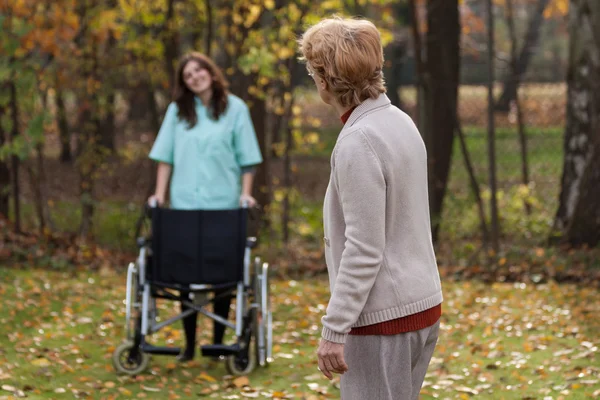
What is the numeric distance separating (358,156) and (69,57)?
27.6 ft

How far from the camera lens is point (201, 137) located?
19.3 feet

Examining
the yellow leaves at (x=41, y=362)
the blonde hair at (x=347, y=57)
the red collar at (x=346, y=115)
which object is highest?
the blonde hair at (x=347, y=57)

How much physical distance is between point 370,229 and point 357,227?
35mm

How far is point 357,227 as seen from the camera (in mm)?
2588

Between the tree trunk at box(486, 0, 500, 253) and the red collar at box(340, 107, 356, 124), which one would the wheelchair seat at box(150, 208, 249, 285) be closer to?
the red collar at box(340, 107, 356, 124)

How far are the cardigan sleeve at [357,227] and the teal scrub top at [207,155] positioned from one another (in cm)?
325

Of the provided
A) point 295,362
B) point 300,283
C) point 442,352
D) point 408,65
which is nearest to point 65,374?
point 295,362

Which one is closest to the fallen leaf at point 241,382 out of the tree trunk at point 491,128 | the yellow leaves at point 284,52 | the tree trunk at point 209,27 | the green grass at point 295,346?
the green grass at point 295,346

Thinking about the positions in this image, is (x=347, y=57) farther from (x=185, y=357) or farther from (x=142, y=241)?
(x=185, y=357)

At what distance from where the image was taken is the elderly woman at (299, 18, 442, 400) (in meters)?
2.59

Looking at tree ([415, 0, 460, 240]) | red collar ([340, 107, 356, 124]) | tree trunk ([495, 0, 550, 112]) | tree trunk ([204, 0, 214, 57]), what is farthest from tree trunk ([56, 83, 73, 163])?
red collar ([340, 107, 356, 124])

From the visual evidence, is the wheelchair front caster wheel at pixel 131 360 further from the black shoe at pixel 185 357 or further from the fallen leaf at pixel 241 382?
the fallen leaf at pixel 241 382

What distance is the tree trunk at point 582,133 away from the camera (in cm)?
920

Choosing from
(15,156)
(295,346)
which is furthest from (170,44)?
(295,346)
